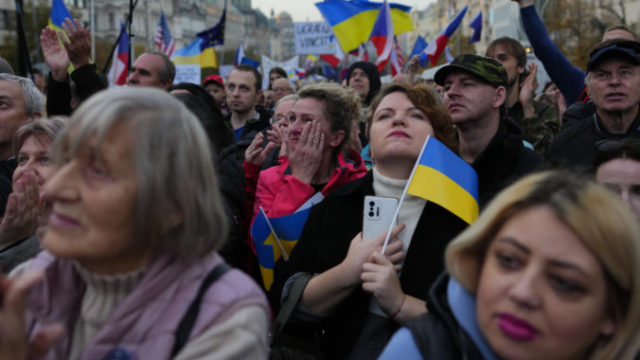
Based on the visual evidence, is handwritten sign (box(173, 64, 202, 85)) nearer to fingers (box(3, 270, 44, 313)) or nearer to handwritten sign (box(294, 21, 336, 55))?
handwritten sign (box(294, 21, 336, 55))

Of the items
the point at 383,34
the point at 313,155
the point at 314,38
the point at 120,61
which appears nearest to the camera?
the point at 313,155

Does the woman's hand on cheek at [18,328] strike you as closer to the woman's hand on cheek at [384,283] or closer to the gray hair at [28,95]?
the woman's hand on cheek at [384,283]

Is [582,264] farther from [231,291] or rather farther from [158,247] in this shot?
[158,247]

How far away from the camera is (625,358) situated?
1.60 m

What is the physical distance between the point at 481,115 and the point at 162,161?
8.00 ft

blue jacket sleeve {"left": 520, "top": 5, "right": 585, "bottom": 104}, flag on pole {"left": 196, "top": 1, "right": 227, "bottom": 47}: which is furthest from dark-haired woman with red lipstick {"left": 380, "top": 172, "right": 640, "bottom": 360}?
flag on pole {"left": 196, "top": 1, "right": 227, "bottom": 47}

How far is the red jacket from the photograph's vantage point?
10.6 ft

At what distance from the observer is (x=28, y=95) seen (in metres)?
3.62

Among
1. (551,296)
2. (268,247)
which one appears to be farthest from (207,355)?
(268,247)

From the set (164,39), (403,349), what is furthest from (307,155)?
(164,39)

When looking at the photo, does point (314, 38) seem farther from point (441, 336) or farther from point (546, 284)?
point (546, 284)

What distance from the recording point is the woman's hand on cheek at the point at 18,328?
1359 mm

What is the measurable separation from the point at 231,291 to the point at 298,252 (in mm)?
1187

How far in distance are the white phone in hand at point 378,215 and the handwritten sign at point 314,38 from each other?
38.4ft
